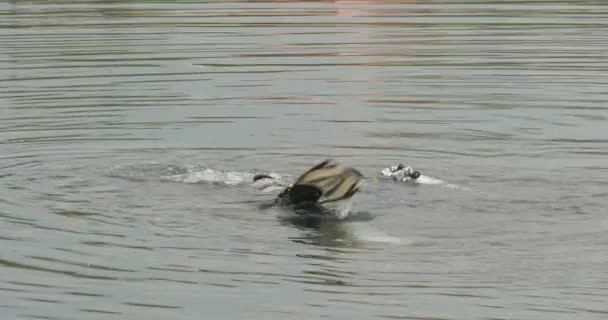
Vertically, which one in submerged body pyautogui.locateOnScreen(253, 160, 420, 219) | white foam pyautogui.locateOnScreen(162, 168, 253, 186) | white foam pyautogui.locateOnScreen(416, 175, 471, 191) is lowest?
white foam pyautogui.locateOnScreen(162, 168, 253, 186)

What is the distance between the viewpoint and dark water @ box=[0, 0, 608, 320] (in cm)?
805

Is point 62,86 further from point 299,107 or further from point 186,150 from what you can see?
point 186,150

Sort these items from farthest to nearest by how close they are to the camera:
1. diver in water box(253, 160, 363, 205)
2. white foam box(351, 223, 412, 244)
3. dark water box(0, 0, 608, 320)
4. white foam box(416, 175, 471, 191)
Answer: white foam box(416, 175, 471, 191) < diver in water box(253, 160, 363, 205) < white foam box(351, 223, 412, 244) < dark water box(0, 0, 608, 320)

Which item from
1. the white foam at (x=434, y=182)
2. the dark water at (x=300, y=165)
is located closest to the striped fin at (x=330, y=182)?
the dark water at (x=300, y=165)

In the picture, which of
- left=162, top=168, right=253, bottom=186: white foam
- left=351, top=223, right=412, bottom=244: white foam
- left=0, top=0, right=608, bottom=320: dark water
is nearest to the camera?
left=0, top=0, right=608, bottom=320: dark water

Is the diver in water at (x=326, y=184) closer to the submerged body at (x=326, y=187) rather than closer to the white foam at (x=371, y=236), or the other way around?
the submerged body at (x=326, y=187)

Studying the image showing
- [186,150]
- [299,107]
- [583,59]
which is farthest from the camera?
[583,59]

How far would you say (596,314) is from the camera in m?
7.59

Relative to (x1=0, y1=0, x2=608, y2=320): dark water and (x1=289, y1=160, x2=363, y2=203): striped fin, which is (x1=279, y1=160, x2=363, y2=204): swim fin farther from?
(x1=0, y1=0, x2=608, y2=320): dark water

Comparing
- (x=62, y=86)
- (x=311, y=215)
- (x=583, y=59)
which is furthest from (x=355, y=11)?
(x=311, y=215)

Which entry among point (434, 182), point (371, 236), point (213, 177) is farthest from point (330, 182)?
point (213, 177)

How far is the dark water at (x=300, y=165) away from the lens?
8055mm

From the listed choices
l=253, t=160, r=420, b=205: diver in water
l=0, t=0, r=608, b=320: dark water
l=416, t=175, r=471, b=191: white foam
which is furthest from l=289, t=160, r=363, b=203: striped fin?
l=416, t=175, r=471, b=191: white foam

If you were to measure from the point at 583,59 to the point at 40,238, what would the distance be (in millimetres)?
8679
